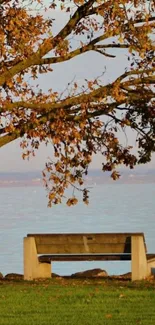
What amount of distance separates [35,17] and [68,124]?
280 cm

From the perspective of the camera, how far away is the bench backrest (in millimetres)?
21625

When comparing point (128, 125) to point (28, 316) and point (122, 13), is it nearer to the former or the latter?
point (122, 13)

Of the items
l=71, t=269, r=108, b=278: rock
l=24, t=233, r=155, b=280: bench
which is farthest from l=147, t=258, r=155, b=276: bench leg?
l=71, t=269, r=108, b=278: rock

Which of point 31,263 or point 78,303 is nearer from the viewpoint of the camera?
point 78,303

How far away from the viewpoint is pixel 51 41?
796 inches

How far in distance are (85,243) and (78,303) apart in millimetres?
4318

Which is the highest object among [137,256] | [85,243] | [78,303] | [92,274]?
[85,243]

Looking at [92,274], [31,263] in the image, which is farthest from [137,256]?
[92,274]

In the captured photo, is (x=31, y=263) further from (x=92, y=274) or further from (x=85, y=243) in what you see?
(x=92, y=274)

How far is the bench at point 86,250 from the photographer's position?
842 inches

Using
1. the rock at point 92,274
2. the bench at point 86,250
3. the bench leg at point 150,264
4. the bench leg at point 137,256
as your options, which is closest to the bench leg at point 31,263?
the bench at point 86,250

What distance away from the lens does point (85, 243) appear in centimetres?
2183

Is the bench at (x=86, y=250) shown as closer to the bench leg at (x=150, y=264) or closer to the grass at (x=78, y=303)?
the bench leg at (x=150, y=264)

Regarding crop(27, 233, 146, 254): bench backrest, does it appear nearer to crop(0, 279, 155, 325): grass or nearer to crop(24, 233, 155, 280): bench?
crop(24, 233, 155, 280): bench
